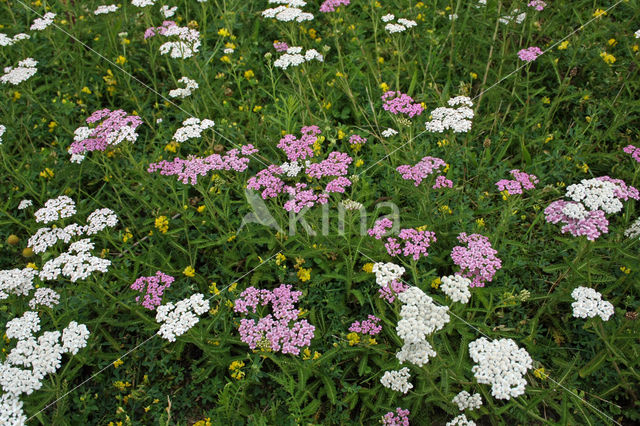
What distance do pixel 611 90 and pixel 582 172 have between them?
101 centimetres

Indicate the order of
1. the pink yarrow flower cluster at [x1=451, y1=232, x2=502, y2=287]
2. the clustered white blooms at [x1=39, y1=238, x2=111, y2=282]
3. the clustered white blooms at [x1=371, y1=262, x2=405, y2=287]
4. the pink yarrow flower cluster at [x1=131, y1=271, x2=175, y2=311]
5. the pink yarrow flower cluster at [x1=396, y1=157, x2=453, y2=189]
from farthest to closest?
1. the pink yarrow flower cluster at [x1=396, y1=157, x2=453, y2=189]
2. the pink yarrow flower cluster at [x1=131, y1=271, x2=175, y2=311]
3. the clustered white blooms at [x1=39, y1=238, x2=111, y2=282]
4. the pink yarrow flower cluster at [x1=451, y1=232, x2=502, y2=287]
5. the clustered white blooms at [x1=371, y1=262, x2=405, y2=287]

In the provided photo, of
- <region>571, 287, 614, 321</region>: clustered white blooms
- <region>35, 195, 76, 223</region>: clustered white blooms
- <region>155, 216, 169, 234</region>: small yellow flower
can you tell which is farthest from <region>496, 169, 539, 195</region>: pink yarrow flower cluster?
<region>35, 195, 76, 223</region>: clustered white blooms

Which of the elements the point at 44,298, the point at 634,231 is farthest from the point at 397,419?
the point at 44,298

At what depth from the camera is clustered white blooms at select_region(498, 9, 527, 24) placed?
409cm

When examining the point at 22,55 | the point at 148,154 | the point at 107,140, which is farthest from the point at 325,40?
the point at 22,55

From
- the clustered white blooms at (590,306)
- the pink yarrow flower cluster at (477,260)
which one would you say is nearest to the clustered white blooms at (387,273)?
the pink yarrow flower cluster at (477,260)

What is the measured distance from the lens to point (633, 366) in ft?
8.79

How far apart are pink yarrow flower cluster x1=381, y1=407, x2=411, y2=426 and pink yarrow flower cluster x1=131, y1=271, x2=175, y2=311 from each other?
1529 mm

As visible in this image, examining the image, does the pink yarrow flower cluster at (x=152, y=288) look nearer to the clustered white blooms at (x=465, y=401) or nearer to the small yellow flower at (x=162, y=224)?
the small yellow flower at (x=162, y=224)

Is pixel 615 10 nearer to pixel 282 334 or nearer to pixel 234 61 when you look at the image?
pixel 234 61

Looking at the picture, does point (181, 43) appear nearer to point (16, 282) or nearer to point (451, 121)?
point (16, 282)

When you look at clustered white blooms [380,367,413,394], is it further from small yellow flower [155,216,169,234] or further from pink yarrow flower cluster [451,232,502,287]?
small yellow flower [155,216,169,234]

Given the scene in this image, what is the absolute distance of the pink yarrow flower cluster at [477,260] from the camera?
8.90 feet

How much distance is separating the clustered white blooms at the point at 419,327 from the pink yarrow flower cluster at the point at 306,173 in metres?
1.04
